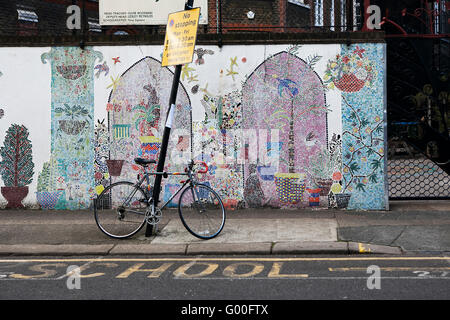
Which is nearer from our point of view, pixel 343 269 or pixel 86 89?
pixel 343 269

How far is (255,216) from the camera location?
8.62 metres

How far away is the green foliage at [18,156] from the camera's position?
30.8ft

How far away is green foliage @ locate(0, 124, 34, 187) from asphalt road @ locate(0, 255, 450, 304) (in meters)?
3.22

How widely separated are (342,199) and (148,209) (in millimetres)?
3658

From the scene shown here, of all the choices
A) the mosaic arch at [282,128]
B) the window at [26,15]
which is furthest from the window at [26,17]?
the mosaic arch at [282,128]

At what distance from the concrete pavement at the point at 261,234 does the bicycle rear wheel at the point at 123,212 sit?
15 centimetres

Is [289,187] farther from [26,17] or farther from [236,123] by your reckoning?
[26,17]

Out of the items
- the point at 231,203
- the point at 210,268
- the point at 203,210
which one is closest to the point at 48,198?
the point at 231,203

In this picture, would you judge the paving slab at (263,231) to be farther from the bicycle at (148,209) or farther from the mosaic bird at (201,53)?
the mosaic bird at (201,53)

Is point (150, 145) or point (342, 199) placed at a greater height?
point (150, 145)

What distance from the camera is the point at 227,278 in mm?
5398
